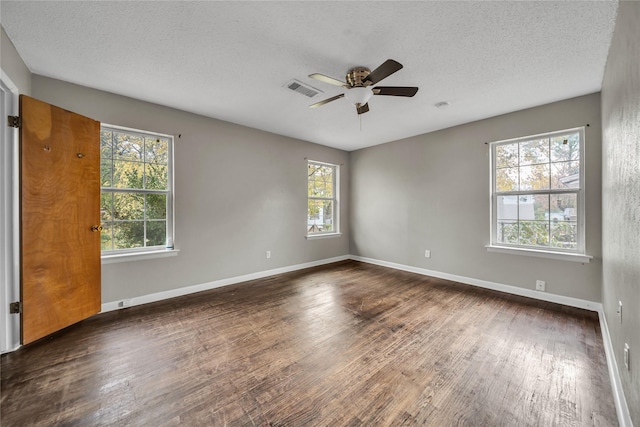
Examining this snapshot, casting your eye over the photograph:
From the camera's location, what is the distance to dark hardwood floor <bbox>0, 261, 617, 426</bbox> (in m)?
1.52

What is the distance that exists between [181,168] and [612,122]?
451 centimetres

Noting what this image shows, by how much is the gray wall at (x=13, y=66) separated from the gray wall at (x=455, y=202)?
193 inches

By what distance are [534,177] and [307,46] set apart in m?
3.41

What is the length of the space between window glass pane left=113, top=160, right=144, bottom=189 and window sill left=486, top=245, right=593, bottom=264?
493cm

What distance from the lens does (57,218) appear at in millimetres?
2389

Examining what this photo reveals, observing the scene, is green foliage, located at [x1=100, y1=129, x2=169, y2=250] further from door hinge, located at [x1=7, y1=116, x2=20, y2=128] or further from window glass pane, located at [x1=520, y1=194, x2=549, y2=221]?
window glass pane, located at [x1=520, y1=194, x2=549, y2=221]

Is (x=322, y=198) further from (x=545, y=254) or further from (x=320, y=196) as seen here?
(x=545, y=254)

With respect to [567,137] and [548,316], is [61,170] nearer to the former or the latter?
[548,316]

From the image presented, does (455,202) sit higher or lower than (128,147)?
lower

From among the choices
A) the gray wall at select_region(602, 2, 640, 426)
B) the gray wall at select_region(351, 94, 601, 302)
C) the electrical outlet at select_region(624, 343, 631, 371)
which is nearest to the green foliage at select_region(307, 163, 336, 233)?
the gray wall at select_region(351, 94, 601, 302)

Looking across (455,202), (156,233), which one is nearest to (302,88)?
(156,233)

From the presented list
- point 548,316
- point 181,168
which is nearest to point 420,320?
point 548,316

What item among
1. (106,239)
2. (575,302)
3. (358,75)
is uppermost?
(358,75)

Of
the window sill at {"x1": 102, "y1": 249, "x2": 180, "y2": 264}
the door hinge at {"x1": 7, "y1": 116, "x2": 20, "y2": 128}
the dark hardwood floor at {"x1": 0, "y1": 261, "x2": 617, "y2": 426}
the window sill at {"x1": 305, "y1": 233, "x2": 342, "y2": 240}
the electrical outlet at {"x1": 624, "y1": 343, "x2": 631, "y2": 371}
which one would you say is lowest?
the dark hardwood floor at {"x1": 0, "y1": 261, "x2": 617, "y2": 426}
